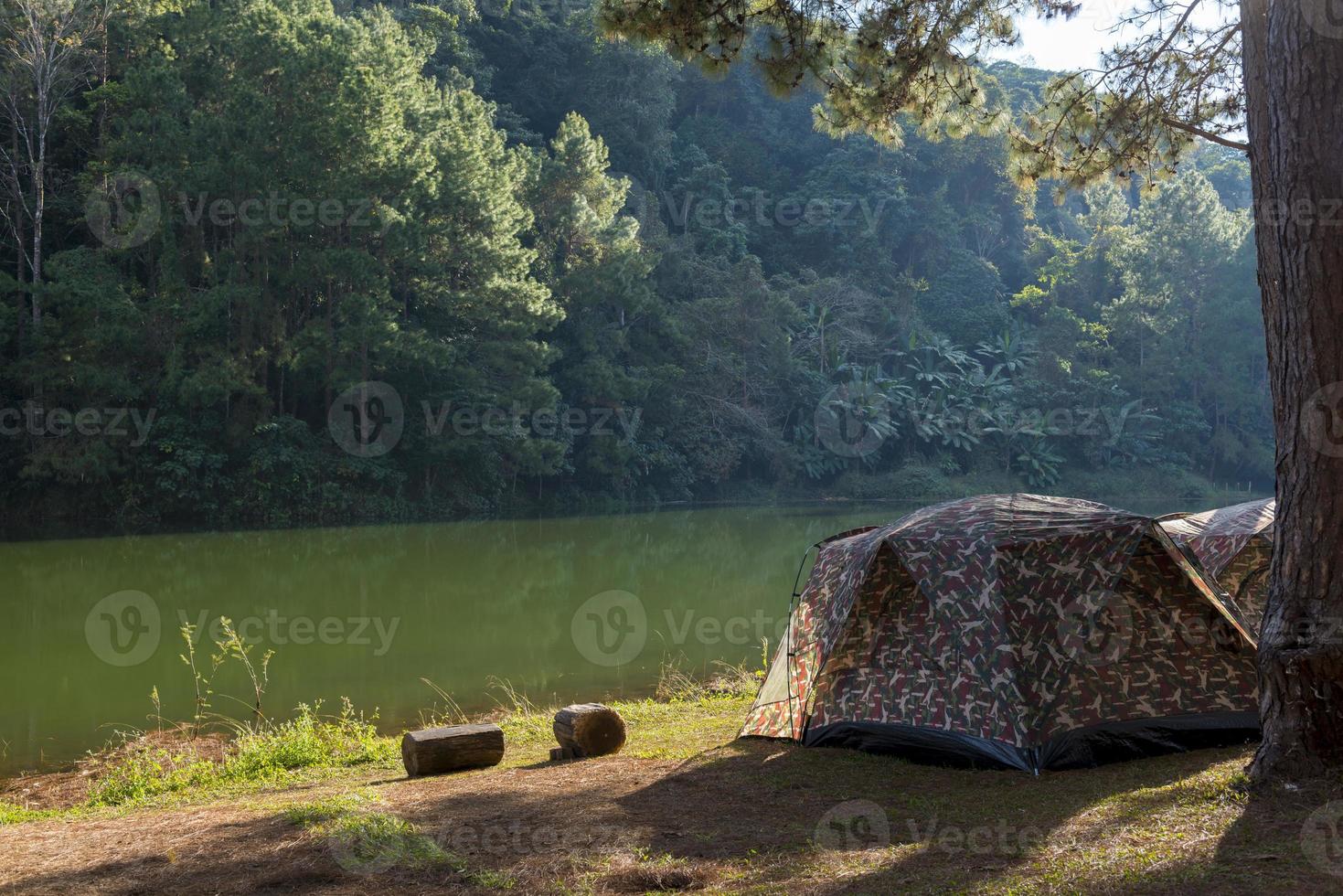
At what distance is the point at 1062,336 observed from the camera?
3578 centimetres

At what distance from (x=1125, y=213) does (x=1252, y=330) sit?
26.1 feet

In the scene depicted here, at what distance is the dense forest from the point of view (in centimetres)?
2023

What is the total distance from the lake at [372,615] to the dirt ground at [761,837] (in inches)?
135

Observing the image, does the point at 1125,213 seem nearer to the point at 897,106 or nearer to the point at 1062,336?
A: the point at 1062,336

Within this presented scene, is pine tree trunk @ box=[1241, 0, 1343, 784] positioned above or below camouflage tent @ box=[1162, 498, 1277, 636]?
above

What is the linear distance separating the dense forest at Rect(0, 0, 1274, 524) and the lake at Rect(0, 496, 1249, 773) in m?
2.70

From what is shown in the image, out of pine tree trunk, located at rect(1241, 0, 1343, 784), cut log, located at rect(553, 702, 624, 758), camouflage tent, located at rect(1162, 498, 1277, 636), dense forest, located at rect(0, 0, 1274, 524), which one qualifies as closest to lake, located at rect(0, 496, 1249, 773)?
cut log, located at rect(553, 702, 624, 758)

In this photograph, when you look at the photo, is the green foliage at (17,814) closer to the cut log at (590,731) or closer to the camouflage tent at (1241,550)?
the cut log at (590,731)

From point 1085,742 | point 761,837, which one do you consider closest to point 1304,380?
point 1085,742

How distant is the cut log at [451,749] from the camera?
19.7ft

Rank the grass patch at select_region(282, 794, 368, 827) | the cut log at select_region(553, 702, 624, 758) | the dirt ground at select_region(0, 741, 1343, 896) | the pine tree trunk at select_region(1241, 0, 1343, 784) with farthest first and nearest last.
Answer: the cut log at select_region(553, 702, 624, 758), the grass patch at select_region(282, 794, 368, 827), the pine tree trunk at select_region(1241, 0, 1343, 784), the dirt ground at select_region(0, 741, 1343, 896)

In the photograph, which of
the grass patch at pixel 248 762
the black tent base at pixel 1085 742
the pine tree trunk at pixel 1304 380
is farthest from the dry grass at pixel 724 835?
the grass patch at pixel 248 762

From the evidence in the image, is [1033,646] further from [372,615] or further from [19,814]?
[372,615]

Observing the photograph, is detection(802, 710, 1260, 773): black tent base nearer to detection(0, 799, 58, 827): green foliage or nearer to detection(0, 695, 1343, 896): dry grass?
detection(0, 695, 1343, 896): dry grass
